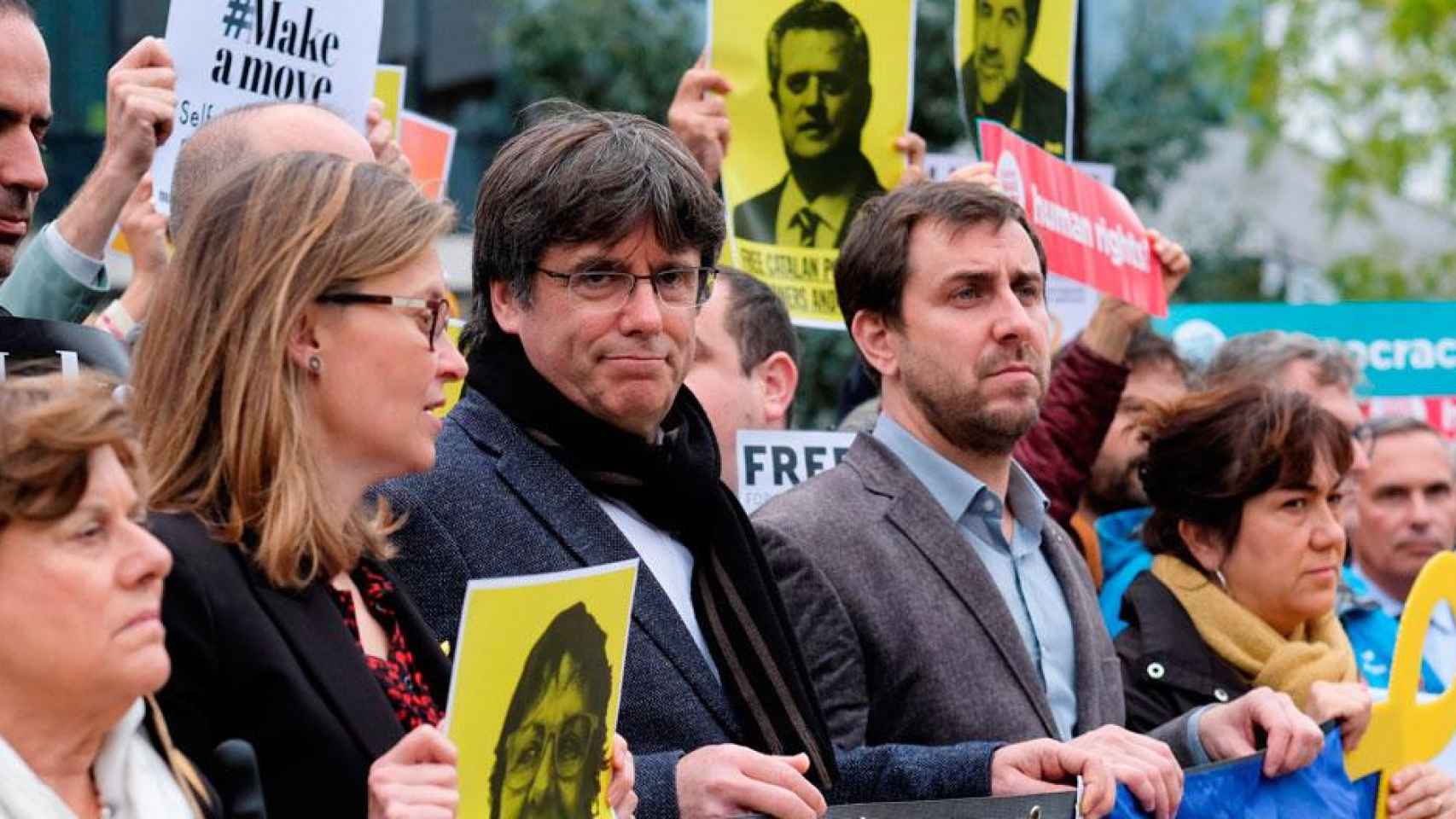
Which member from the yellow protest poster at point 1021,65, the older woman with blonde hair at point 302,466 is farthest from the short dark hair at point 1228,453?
the older woman with blonde hair at point 302,466

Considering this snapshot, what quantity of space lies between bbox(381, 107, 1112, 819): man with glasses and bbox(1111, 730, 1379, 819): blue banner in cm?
38

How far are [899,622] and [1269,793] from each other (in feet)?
2.73

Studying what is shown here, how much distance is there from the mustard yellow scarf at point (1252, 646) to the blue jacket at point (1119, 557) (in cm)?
15

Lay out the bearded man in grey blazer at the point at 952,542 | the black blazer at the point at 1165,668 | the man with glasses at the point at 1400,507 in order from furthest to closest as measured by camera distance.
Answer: the man with glasses at the point at 1400,507, the black blazer at the point at 1165,668, the bearded man in grey blazer at the point at 952,542

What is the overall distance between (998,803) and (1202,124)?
A: 17.5 m

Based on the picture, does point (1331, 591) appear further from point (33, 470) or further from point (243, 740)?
point (33, 470)

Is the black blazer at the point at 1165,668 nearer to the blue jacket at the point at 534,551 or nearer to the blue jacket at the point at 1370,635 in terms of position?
the blue jacket at the point at 1370,635

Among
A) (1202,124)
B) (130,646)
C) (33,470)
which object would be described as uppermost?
(33,470)

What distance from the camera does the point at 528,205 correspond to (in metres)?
3.98

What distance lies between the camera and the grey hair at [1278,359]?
7.10 metres

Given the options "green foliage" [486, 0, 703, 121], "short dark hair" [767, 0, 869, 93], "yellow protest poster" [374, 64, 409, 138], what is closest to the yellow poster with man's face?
"short dark hair" [767, 0, 869, 93]

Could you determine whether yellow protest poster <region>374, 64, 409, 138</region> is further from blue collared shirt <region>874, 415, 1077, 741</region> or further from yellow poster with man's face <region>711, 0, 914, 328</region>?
blue collared shirt <region>874, 415, 1077, 741</region>

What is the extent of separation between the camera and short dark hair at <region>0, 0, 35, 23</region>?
4125 millimetres

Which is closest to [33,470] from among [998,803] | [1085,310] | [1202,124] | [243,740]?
[243,740]
